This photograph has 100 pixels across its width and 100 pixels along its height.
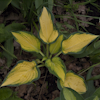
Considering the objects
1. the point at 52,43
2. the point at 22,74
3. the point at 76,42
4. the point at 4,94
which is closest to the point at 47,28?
the point at 52,43

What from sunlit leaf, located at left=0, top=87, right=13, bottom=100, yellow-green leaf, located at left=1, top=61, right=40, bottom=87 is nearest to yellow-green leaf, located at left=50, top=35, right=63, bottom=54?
yellow-green leaf, located at left=1, top=61, right=40, bottom=87

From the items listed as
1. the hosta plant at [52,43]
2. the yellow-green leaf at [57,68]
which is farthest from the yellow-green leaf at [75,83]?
the yellow-green leaf at [57,68]

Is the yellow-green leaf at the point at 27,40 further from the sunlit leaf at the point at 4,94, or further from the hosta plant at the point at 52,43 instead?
the sunlit leaf at the point at 4,94

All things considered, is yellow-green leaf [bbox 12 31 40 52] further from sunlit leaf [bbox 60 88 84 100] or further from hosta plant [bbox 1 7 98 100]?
sunlit leaf [bbox 60 88 84 100]

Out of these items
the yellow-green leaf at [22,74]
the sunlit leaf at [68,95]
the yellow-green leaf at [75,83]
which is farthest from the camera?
the yellow-green leaf at [75,83]

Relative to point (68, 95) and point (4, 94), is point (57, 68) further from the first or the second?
point (4, 94)

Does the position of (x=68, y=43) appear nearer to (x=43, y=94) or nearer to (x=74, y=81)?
(x=74, y=81)
